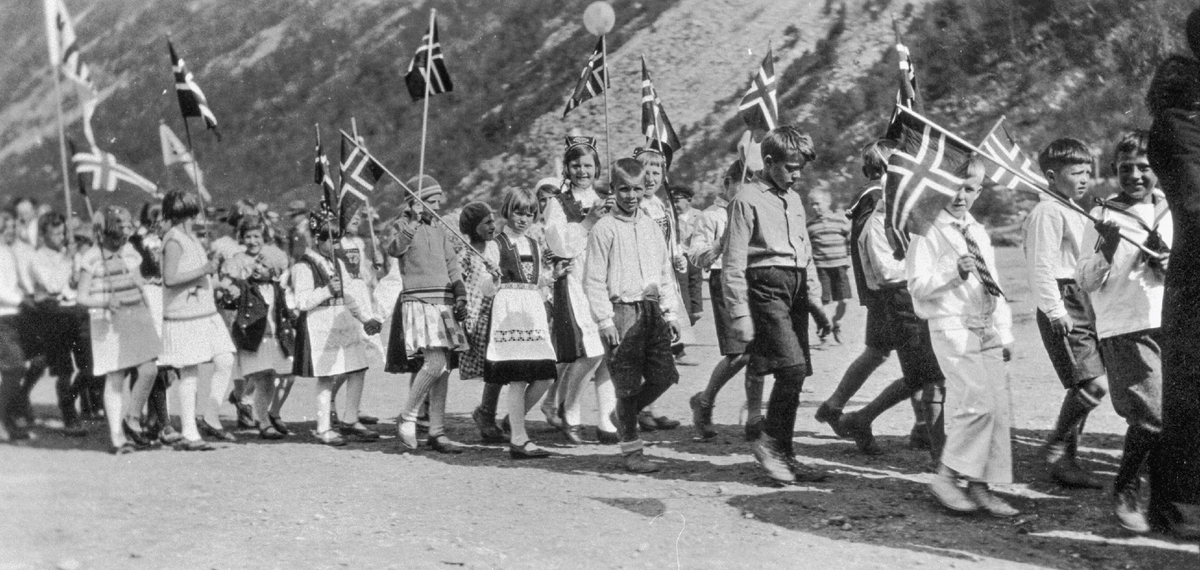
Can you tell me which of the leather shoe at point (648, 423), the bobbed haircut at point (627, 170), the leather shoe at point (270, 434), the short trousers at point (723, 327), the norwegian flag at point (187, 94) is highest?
the norwegian flag at point (187, 94)

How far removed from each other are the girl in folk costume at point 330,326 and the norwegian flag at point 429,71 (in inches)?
99.1

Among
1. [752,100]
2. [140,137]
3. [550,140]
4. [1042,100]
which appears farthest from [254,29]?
[752,100]

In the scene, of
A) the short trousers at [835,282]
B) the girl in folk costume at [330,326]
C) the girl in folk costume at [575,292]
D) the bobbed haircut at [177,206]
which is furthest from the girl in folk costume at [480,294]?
the short trousers at [835,282]

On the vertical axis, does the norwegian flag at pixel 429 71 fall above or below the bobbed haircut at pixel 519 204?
above

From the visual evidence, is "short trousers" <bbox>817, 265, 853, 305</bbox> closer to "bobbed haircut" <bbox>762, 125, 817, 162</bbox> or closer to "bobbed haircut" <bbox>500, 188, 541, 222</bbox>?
"bobbed haircut" <bbox>500, 188, 541, 222</bbox>

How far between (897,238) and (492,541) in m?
2.41

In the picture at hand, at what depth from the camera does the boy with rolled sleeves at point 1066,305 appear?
19.3ft

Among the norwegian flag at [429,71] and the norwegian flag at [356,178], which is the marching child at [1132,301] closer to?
the norwegian flag at [356,178]

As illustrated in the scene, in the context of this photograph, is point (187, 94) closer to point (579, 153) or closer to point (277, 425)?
point (277, 425)

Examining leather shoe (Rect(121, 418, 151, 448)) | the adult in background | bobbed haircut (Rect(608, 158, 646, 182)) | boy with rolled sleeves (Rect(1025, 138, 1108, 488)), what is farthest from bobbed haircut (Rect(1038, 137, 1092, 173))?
leather shoe (Rect(121, 418, 151, 448))

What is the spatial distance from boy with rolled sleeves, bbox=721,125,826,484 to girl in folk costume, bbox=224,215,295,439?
158 inches

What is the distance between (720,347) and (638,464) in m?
1.44

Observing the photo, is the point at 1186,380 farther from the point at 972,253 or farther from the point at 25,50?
the point at 25,50

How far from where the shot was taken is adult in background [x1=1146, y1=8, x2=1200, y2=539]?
4562 millimetres
